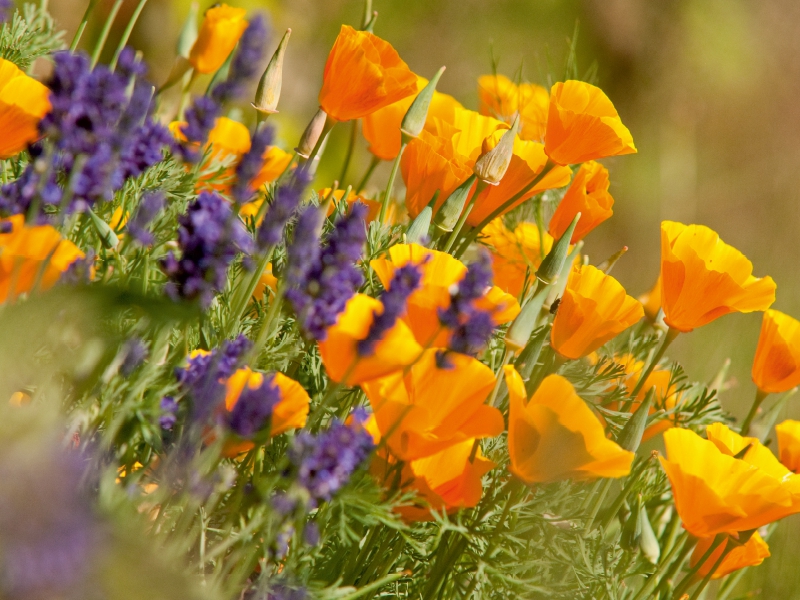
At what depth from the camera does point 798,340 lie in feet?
2.51

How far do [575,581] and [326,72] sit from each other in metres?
0.45

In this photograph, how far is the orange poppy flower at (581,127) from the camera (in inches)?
26.7

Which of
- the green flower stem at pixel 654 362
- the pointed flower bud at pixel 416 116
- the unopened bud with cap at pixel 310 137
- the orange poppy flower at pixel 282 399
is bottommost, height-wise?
the orange poppy flower at pixel 282 399

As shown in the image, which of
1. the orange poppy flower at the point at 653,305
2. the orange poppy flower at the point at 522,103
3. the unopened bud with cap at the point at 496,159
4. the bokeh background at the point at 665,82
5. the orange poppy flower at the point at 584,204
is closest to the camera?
the unopened bud with cap at the point at 496,159

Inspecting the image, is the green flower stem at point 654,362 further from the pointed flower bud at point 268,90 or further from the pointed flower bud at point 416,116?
the pointed flower bud at point 268,90

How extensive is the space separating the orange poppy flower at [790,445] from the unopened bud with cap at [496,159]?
1.19ft

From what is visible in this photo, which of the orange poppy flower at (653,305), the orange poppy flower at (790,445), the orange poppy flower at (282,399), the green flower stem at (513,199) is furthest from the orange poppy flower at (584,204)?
the orange poppy flower at (282,399)

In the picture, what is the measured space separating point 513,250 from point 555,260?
0.32 m

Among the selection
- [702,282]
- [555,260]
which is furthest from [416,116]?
[702,282]

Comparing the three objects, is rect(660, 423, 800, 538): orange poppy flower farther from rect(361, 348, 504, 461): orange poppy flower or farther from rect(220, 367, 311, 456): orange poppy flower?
rect(220, 367, 311, 456): orange poppy flower

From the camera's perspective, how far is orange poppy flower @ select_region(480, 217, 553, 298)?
92 cm

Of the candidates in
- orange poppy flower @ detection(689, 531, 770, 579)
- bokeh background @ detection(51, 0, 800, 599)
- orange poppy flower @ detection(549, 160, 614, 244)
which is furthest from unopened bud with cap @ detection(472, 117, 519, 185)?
bokeh background @ detection(51, 0, 800, 599)

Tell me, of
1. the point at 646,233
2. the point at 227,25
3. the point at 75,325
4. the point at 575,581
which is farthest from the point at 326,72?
the point at 646,233

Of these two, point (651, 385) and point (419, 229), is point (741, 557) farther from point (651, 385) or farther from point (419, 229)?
point (419, 229)
